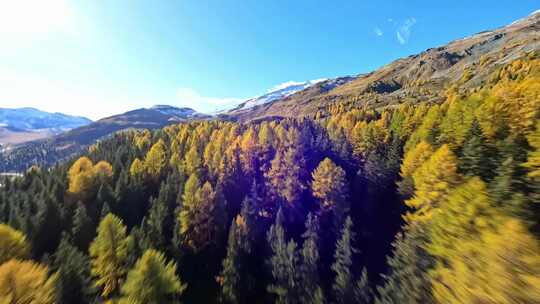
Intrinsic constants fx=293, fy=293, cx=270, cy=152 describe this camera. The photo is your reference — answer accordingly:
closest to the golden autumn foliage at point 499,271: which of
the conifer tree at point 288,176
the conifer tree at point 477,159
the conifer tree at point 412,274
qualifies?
the conifer tree at point 412,274

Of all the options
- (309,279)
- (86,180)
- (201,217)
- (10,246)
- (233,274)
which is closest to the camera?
(10,246)

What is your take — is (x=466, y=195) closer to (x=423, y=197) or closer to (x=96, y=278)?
(x=423, y=197)

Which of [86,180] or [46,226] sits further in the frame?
[86,180]

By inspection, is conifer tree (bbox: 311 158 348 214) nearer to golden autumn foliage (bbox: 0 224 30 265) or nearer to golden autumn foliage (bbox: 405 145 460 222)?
golden autumn foliage (bbox: 405 145 460 222)

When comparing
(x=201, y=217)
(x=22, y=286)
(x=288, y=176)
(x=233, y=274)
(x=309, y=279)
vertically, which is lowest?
(x=233, y=274)

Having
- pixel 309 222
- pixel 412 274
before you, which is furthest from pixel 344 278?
pixel 412 274

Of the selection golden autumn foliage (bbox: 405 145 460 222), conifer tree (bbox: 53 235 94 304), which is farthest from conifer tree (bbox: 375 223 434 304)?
conifer tree (bbox: 53 235 94 304)

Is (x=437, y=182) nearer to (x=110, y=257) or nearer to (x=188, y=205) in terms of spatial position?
(x=188, y=205)
